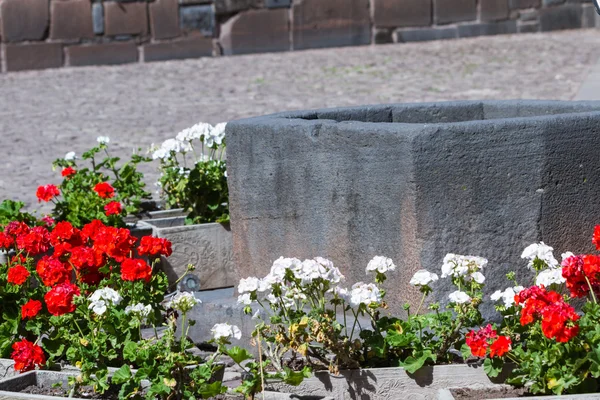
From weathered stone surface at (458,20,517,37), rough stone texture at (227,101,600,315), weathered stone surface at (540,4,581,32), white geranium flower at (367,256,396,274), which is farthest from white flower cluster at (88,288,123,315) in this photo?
weathered stone surface at (540,4,581,32)

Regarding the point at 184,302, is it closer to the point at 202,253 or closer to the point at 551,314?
the point at 551,314

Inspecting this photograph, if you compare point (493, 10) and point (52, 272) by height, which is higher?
point (493, 10)

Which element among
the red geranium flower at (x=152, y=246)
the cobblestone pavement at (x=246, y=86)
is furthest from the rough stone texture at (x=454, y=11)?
the red geranium flower at (x=152, y=246)

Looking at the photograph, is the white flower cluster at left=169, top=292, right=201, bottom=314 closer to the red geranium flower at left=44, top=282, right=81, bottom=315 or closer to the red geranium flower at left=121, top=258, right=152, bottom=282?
the red geranium flower at left=121, top=258, right=152, bottom=282

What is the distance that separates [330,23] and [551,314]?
9817 millimetres

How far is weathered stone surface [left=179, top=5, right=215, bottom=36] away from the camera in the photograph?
11.8m

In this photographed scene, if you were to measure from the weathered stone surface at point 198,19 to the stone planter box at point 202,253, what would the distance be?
24.7ft

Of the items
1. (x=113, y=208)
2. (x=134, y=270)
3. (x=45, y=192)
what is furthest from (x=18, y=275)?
(x=45, y=192)

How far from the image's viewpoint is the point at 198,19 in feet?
38.9

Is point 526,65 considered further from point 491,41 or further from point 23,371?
point 23,371

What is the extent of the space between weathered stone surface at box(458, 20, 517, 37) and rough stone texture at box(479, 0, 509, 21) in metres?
0.07

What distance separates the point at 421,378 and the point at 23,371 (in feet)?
3.93

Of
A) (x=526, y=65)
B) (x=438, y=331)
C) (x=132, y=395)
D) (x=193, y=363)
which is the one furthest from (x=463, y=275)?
(x=526, y=65)

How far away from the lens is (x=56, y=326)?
321 cm
